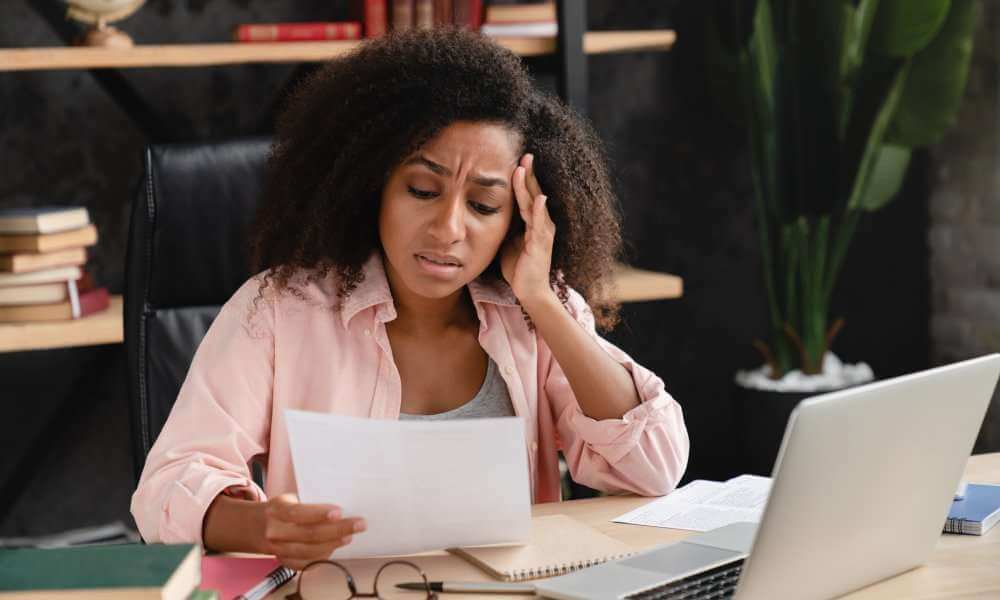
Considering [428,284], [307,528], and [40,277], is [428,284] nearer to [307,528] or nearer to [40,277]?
[307,528]

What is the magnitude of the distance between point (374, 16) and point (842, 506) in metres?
1.71

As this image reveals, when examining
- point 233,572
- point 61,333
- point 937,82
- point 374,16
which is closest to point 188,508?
point 233,572

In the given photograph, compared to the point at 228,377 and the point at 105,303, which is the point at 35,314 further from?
the point at 228,377

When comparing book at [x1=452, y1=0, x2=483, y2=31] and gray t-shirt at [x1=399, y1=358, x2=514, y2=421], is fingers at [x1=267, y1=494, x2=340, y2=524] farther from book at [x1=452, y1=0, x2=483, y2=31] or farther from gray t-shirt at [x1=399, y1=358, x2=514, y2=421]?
book at [x1=452, y1=0, x2=483, y2=31]

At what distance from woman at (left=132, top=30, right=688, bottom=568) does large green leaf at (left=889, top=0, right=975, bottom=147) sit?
4.88 feet

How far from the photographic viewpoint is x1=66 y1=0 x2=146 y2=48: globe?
7.80 feet

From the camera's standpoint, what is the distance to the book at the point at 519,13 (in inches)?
101

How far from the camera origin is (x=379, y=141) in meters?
1.55

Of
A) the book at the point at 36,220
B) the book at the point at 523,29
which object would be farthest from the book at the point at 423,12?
the book at the point at 36,220

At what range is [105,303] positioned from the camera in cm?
249

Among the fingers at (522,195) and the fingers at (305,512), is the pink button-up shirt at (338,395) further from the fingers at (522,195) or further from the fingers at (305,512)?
the fingers at (305,512)

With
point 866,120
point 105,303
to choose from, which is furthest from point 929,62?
point 105,303

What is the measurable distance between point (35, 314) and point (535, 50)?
111 centimetres

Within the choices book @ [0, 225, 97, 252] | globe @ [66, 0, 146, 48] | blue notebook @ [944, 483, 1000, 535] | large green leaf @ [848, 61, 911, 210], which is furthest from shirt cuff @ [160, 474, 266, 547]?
large green leaf @ [848, 61, 911, 210]
